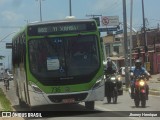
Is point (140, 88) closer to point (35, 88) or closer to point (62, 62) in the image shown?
point (62, 62)

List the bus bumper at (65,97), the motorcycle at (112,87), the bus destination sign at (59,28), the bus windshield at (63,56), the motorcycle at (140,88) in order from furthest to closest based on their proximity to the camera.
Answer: the motorcycle at (112,87)
the motorcycle at (140,88)
the bus destination sign at (59,28)
the bus windshield at (63,56)
the bus bumper at (65,97)

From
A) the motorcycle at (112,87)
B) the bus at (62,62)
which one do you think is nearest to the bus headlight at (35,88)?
the bus at (62,62)

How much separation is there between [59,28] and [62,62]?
1.17 metres

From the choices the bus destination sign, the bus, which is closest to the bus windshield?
the bus

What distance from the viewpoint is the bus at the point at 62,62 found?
1611 cm

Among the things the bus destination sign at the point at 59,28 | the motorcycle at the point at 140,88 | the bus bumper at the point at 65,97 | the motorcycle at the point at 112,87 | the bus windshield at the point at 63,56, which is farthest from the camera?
the motorcycle at the point at 112,87

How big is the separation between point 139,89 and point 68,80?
2836mm

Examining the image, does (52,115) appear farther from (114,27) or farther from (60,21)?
(114,27)

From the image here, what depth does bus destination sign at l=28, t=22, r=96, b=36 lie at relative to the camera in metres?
16.5

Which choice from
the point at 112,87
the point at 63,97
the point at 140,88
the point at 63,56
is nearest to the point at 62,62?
the point at 63,56

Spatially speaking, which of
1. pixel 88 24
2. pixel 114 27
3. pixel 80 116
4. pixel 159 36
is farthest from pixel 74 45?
pixel 159 36

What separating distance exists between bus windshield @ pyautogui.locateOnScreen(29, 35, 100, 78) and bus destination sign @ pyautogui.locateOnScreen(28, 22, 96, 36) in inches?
8.7

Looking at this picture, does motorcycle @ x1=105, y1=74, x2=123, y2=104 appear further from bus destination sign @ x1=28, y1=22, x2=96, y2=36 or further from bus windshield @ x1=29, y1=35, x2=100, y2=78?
bus destination sign @ x1=28, y1=22, x2=96, y2=36

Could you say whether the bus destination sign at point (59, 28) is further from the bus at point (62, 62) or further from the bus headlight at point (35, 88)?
the bus headlight at point (35, 88)
